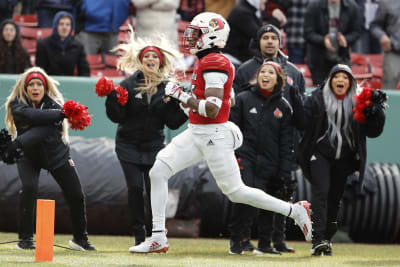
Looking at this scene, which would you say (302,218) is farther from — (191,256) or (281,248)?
(281,248)

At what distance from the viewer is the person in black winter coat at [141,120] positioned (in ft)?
29.1

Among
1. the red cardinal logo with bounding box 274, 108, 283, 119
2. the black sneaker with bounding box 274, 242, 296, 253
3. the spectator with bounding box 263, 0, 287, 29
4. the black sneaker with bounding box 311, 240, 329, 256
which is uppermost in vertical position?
the spectator with bounding box 263, 0, 287, 29

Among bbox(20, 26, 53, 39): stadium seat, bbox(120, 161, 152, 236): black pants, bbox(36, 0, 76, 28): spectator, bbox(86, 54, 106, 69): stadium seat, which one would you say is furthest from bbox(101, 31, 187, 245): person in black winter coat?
bbox(20, 26, 53, 39): stadium seat

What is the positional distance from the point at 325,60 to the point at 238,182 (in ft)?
17.2

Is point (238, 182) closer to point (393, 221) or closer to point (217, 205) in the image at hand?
point (217, 205)

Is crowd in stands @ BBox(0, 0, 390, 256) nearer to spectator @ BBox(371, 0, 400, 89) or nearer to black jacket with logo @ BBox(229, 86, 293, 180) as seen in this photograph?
black jacket with logo @ BBox(229, 86, 293, 180)

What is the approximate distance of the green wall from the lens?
1178 centimetres

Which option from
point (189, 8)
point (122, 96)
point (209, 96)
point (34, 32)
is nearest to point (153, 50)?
point (122, 96)

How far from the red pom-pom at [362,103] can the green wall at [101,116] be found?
3.68m

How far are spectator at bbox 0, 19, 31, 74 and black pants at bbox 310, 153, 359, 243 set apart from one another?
15.4 ft

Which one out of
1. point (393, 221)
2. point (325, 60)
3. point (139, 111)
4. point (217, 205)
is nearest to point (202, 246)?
point (217, 205)

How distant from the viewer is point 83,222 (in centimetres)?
876

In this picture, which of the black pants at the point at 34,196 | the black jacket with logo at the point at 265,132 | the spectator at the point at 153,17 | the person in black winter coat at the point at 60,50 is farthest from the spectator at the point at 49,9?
the black pants at the point at 34,196

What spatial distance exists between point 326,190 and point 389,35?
16.5 ft
